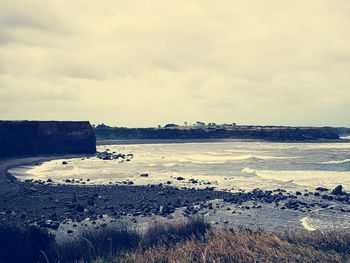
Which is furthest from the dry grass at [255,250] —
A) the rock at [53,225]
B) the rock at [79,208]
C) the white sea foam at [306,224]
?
the rock at [79,208]

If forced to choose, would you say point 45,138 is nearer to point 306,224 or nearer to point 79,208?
point 79,208

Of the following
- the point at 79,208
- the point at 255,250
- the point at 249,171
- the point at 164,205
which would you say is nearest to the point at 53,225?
the point at 79,208

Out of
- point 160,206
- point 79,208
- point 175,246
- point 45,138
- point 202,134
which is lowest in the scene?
point 160,206

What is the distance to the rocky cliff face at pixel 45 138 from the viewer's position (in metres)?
67.5

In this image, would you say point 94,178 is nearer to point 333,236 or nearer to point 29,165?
point 29,165

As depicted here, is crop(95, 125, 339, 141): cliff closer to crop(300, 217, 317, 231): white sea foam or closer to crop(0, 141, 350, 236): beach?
crop(0, 141, 350, 236): beach

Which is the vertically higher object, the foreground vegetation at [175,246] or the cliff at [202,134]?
the cliff at [202,134]

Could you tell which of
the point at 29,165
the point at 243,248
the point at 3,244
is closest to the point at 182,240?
the point at 243,248

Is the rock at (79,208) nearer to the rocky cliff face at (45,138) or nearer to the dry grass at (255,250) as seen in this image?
the dry grass at (255,250)

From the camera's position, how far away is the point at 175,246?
42.9 ft

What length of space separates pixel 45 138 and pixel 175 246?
68518mm

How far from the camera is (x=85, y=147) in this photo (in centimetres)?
8594

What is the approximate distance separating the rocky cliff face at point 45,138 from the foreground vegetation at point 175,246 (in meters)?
55.3

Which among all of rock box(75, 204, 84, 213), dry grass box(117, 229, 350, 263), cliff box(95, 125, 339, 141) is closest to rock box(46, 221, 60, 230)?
rock box(75, 204, 84, 213)
